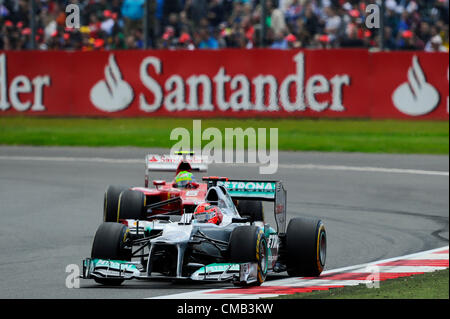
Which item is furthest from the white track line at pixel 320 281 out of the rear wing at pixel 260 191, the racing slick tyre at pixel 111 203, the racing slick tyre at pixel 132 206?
the racing slick tyre at pixel 111 203

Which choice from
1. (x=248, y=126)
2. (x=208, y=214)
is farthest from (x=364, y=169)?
(x=208, y=214)

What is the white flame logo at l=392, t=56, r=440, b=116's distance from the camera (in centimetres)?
2327

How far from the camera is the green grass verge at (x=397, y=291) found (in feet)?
27.8

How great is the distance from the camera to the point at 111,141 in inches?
908

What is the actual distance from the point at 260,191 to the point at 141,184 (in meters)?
6.80

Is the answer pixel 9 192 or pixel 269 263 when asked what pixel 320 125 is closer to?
pixel 9 192

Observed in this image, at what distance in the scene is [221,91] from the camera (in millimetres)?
23859

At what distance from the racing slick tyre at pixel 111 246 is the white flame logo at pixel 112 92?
1530cm

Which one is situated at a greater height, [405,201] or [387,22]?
[387,22]

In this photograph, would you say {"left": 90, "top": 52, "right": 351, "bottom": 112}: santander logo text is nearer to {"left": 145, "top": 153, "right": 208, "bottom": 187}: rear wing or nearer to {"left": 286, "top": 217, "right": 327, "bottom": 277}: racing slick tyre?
{"left": 145, "top": 153, "right": 208, "bottom": 187}: rear wing

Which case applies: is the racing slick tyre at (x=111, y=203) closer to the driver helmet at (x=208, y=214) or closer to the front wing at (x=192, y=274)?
the driver helmet at (x=208, y=214)

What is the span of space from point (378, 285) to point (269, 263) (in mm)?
966

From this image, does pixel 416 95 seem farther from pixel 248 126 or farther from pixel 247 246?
pixel 247 246
